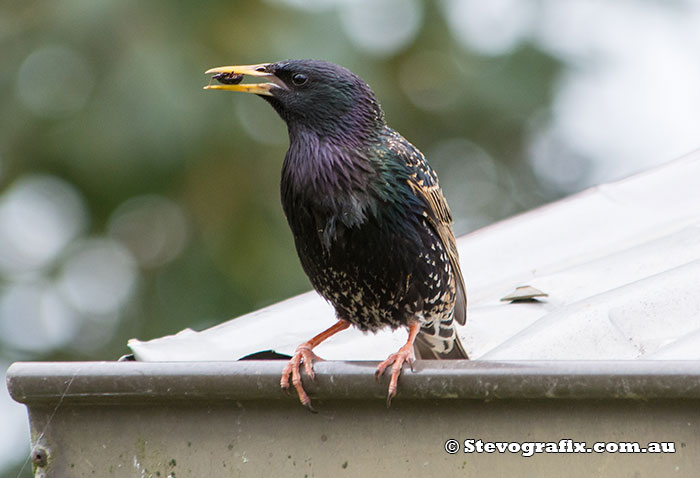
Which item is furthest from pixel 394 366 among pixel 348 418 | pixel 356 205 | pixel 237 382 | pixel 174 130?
pixel 174 130

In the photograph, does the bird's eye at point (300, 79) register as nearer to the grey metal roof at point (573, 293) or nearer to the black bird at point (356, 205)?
the black bird at point (356, 205)

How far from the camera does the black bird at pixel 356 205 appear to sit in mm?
2771

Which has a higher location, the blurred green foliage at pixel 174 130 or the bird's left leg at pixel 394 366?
the blurred green foliage at pixel 174 130

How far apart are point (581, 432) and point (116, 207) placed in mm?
5383

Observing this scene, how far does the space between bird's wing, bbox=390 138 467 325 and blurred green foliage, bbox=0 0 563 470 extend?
362 centimetres

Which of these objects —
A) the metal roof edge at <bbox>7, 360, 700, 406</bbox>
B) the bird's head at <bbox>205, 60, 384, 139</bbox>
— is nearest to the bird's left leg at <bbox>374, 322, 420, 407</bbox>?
the metal roof edge at <bbox>7, 360, 700, 406</bbox>

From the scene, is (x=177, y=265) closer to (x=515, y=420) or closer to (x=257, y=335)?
(x=257, y=335)

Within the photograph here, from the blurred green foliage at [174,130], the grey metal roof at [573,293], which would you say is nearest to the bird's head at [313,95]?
the grey metal roof at [573,293]

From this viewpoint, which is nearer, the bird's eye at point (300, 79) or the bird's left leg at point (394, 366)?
the bird's left leg at point (394, 366)

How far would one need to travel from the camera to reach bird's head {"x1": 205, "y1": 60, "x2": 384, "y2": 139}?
2.90 m

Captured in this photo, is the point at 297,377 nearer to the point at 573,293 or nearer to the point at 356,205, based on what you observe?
the point at 356,205

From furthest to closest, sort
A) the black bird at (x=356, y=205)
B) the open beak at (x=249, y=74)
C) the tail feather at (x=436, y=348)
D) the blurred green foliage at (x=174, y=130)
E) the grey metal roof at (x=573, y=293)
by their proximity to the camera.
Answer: the blurred green foliage at (x=174, y=130), the tail feather at (x=436, y=348), the open beak at (x=249, y=74), the black bird at (x=356, y=205), the grey metal roof at (x=573, y=293)

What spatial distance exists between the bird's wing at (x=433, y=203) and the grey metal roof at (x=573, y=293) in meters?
0.11

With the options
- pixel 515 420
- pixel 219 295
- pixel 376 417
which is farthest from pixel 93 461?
pixel 219 295
